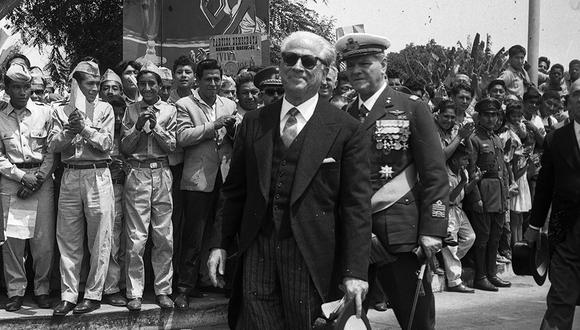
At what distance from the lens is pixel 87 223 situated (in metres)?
6.37

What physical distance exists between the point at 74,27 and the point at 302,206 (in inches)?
659

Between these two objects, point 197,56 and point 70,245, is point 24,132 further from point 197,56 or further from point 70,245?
point 197,56

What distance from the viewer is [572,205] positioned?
16.4ft

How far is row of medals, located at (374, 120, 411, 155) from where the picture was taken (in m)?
4.50

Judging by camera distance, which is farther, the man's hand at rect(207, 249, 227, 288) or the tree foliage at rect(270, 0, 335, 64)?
the tree foliage at rect(270, 0, 335, 64)

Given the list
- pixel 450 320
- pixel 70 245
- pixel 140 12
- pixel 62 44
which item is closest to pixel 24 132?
pixel 70 245

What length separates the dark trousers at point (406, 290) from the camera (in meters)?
4.34

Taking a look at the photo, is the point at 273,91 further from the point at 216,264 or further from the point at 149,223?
the point at 216,264

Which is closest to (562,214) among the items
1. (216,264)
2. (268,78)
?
(216,264)

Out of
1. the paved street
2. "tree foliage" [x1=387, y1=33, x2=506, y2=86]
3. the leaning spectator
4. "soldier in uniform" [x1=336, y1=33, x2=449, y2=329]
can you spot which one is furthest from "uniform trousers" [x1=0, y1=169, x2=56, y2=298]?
the leaning spectator

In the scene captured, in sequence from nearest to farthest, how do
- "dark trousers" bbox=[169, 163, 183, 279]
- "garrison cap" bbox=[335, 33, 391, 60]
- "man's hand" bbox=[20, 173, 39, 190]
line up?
"garrison cap" bbox=[335, 33, 391, 60], "man's hand" bbox=[20, 173, 39, 190], "dark trousers" bbox=[169, 163, 183, 279]

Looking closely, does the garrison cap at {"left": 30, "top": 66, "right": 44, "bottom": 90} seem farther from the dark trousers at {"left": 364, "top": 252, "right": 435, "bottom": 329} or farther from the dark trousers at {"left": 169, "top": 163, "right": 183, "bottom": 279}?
the dark trousers at {"left": 364, "top": 252, "right": 435, "bottom": 329}

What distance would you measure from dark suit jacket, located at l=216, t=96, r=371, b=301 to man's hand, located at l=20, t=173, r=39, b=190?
10.2 ft

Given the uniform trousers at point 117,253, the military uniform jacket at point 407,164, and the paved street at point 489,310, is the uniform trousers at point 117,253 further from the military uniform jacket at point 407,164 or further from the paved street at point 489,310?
the military uniform jacket at point 407,164
